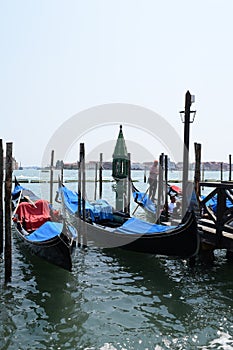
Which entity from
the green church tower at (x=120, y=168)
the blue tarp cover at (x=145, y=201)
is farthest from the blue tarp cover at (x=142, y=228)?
the blue tarp cover at (x=145, y=201)

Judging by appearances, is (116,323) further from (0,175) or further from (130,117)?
(130,117)

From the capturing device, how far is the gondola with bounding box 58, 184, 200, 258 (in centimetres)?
506

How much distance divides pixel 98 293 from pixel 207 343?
1664 millimetres

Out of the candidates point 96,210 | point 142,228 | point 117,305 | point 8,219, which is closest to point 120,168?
point 96,210

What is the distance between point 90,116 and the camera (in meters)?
6.93

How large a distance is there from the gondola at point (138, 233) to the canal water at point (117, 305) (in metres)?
0.38

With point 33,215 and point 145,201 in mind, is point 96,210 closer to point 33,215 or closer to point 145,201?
point 33,215

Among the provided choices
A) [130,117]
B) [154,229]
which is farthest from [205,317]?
[130,117]

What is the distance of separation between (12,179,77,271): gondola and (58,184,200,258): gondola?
732 millimetres

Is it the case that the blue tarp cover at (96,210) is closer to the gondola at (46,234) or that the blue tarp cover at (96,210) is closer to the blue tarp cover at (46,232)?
the gondola at (46,234)

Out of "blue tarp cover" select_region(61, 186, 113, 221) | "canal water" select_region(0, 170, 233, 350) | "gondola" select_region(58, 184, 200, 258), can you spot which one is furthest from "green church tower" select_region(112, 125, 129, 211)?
"canal water" select_region(0, 170, 233, 350)

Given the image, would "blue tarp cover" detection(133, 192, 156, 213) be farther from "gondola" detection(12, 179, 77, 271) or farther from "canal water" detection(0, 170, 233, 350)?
"canal water" detection(0, 170, 233, 350)

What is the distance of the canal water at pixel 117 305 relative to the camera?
11.2ft

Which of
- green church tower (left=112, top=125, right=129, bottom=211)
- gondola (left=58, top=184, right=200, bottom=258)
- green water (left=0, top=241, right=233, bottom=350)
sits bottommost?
green water (left=0, top=241, right=233, bottom=350)
